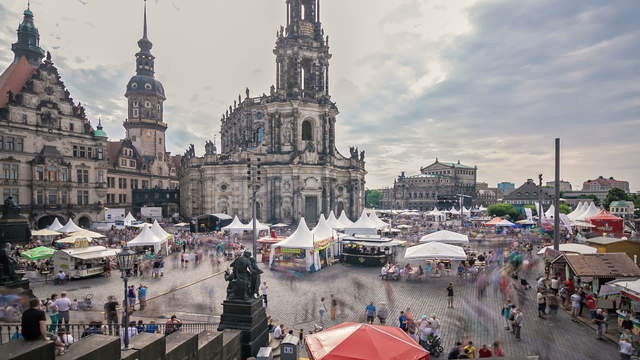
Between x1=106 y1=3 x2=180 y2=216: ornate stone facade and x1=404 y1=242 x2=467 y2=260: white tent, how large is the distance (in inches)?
2147

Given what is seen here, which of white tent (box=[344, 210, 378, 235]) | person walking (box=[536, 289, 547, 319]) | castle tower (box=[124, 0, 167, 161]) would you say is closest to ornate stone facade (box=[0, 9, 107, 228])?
castle tower (box=[124, 0, 167, 161])

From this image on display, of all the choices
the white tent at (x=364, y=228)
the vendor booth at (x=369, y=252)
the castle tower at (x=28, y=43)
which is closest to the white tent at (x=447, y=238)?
the vendor booth at (x=369, y=252)

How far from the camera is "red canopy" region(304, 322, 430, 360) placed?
7.37 metres

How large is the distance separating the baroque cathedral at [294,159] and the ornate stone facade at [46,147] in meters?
14.3

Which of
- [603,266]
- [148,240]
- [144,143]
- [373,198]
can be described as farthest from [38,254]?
[373,198]

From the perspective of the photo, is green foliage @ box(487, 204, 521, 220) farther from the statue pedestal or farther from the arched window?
the statue pedestal

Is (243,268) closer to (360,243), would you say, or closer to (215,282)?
(215,282)

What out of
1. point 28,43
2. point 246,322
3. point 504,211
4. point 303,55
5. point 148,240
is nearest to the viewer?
point 246,322

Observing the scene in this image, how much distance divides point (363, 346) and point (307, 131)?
Result: 4965cm

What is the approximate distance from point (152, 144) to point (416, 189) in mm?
82235

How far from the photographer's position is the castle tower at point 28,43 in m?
49.2

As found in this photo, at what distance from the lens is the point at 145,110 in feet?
253

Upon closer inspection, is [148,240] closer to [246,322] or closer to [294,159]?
[246,322]

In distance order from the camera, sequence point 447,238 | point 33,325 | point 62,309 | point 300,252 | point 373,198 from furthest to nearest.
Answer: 1. point 373,198
2. point 447,238
3. point 300,252
4. point 62,309
5. point 33,325
